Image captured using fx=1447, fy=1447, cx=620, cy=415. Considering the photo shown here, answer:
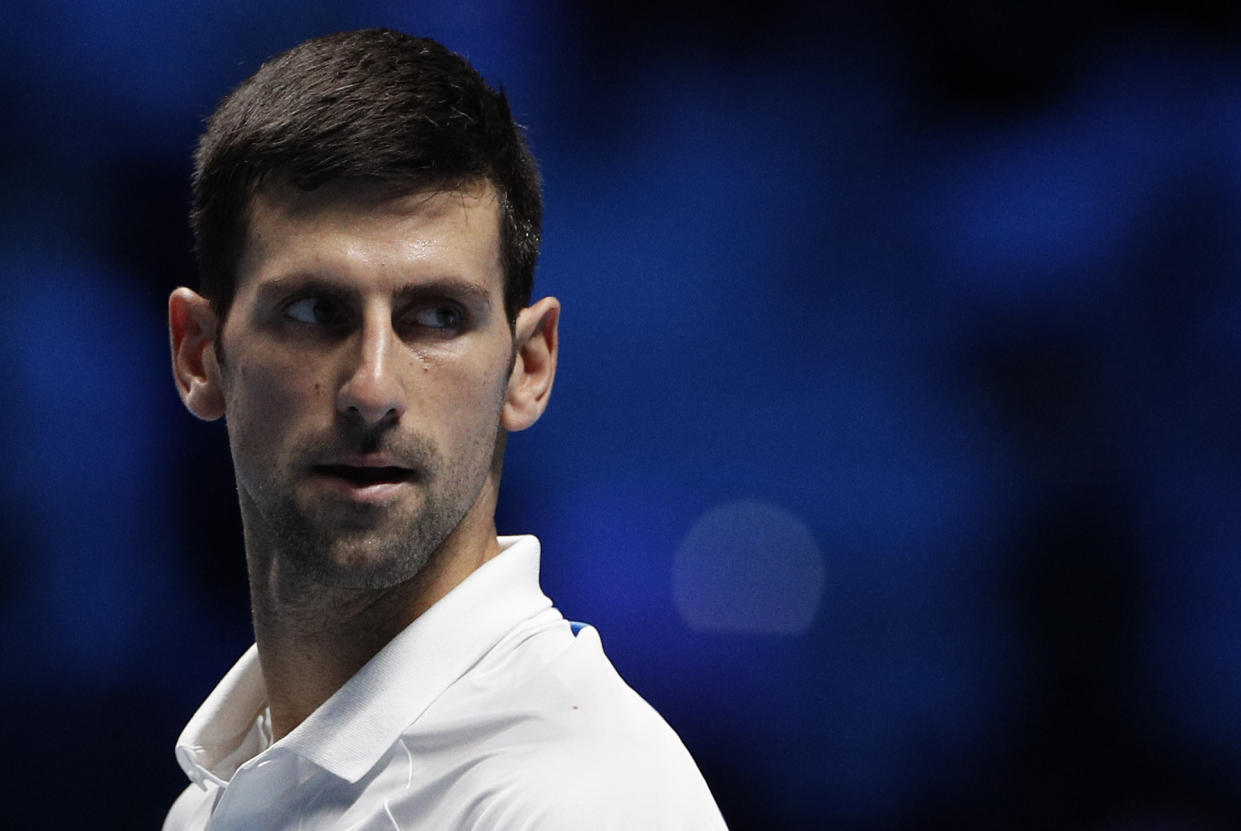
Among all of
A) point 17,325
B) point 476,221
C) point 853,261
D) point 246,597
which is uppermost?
point 476,221

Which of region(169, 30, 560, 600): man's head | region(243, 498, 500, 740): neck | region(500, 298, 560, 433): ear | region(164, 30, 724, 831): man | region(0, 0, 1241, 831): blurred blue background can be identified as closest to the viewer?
region(164, 30, 724, 831): man

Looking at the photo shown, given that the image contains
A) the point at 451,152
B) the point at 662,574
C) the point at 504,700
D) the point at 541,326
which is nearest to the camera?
the point at 504,700

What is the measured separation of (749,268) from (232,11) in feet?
5.67

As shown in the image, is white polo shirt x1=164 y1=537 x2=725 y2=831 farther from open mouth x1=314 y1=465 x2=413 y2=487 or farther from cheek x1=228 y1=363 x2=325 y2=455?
cheek x1=228 y1=363 x2=325 y2=455

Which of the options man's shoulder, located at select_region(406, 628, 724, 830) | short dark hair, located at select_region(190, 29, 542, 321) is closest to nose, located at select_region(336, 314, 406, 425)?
short dark hair, located at select_region(190, 29, 542, 321)

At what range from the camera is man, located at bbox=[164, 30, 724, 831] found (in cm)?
187

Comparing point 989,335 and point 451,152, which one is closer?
point 451,152

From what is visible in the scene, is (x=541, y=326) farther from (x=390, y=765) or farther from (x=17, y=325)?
(x=17, y=325)

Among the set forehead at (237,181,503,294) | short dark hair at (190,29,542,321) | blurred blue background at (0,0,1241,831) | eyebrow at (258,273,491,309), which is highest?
short dark hair at (190,29,542,321)

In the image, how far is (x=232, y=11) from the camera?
4.33 metres

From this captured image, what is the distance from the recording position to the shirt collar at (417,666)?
1.92 metres

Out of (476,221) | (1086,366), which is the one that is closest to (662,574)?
(1086,366)

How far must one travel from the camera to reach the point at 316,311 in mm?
2014

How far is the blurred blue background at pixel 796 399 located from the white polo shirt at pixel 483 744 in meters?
2.08
